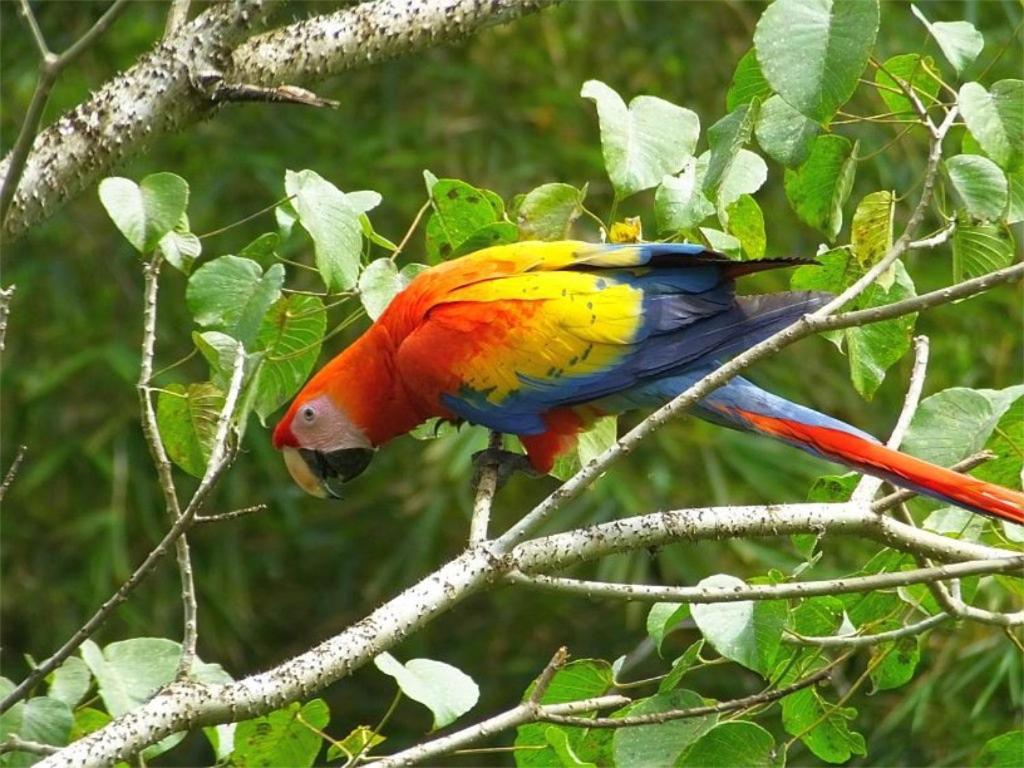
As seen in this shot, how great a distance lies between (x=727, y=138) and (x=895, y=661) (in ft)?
2.18

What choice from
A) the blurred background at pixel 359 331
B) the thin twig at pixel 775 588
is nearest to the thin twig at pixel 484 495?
the thin twig at pixel 775 588

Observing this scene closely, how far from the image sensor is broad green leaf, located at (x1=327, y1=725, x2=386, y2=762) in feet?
4.99

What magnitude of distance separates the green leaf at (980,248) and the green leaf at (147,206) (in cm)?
90

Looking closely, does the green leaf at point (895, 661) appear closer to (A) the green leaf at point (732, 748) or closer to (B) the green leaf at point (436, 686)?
(A) the green leaf at point (732, 748)

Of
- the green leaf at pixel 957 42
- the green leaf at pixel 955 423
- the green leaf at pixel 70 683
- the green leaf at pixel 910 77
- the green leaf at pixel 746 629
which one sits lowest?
the green leaf at pixel 955 423

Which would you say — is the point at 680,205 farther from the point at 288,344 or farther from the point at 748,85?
the point at 288,344

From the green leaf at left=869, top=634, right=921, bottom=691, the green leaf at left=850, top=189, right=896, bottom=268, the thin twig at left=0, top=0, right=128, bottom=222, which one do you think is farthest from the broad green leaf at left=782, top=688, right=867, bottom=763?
the thin twig at left=0, top=0, right=128, bottom=222

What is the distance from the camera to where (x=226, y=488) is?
4.13 m

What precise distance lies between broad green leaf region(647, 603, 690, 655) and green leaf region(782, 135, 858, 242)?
1.63 ft

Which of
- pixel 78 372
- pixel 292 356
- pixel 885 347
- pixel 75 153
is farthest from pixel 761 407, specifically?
pixel 78 372

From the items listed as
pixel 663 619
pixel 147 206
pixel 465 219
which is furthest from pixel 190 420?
pixel 663 619

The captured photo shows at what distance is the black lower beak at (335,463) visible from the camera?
7.71 feet

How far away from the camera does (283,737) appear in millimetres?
1594

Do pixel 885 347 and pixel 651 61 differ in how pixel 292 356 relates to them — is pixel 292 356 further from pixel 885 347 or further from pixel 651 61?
pixel 651 61
